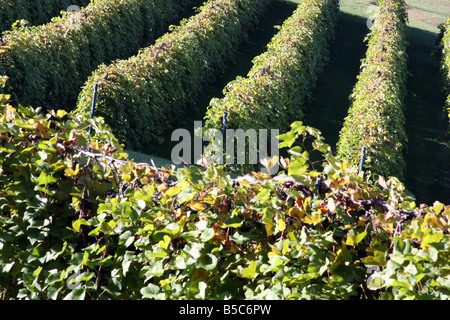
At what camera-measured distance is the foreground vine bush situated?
1846 millimetres

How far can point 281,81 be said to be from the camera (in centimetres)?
970

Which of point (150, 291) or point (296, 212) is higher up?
point (296, 212)

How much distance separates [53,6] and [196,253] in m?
13.9

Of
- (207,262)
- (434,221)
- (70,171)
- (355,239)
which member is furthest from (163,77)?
(434,221)

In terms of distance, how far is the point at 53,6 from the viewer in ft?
45.5

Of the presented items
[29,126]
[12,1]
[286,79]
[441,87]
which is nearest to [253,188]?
[29,126]

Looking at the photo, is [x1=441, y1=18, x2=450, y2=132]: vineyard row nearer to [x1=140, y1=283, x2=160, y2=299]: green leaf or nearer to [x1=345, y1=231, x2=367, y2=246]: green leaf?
[x1=345, y1=231, x2=367, y2=246]: green leaf

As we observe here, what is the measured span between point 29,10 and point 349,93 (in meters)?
9.09

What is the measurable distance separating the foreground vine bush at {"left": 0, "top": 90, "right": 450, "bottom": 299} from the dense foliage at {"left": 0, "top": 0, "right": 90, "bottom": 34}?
1049 centimetres

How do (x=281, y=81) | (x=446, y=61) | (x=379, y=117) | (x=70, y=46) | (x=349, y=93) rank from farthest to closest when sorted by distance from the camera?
(x=446, y=61), (x=349, y=93), (x=70, y=46), (x=281, y=81), (x=379, y=117)

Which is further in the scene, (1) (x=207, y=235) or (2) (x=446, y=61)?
(2) (x=446, y=61)

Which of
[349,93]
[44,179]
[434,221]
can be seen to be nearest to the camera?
[434,221]

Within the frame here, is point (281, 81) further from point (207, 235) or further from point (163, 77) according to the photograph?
point (207, 235)
